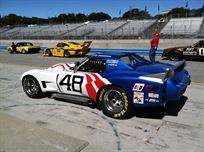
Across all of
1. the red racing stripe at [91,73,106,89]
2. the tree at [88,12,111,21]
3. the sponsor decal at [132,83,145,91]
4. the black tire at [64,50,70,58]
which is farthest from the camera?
the tree at [88,12,111,21]

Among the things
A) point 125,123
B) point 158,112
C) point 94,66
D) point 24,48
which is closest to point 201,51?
point 158,112

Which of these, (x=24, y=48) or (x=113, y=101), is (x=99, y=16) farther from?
(x=113, y=101)

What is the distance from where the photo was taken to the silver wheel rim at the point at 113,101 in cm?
539

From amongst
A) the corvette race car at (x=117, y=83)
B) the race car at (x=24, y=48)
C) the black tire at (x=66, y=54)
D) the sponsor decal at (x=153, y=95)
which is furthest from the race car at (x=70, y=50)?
the sponsor decal at (x=153, y=95)

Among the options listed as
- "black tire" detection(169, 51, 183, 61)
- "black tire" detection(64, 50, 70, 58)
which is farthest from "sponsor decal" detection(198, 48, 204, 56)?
"black tire" detection(64, 50, 70, 58)

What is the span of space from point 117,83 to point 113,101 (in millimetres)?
465

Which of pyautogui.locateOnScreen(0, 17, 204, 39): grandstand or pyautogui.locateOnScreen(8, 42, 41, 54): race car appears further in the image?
pyautogui.locateOnScreen(0, 17, 204, 39): grandstand

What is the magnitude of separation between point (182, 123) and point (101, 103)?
1747mm

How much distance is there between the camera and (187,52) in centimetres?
1488

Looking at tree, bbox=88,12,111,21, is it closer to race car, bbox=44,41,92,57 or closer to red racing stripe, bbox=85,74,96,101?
race car, bbox=44,41,92,57

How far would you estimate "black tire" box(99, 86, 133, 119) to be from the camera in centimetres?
525

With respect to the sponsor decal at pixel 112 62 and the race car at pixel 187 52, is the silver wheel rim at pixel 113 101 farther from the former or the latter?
the race car at pixel 187 52

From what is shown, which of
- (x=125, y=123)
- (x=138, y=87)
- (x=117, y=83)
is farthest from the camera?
(x=117, y=83)

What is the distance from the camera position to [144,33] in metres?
36.4
